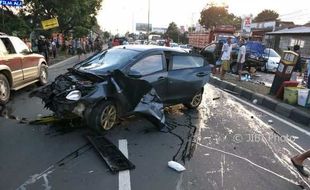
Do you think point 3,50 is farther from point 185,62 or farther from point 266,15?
point 266,15

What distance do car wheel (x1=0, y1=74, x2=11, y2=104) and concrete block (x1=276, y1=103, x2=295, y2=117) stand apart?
723cm

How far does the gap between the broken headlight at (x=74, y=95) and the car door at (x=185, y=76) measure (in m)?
2.29

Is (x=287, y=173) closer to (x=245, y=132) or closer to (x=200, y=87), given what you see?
(x=245, y=132)

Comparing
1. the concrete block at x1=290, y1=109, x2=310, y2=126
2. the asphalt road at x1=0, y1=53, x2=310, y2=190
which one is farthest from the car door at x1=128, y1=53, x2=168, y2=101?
the concrete block at x1=290, y1=109, x2=310, y2=126

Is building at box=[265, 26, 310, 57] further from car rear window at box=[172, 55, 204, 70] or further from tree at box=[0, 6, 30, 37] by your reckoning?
car rear window at box=[172, 55, 204, 70]

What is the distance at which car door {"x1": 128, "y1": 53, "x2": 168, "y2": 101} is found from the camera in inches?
292

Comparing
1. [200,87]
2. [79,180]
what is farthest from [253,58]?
[79,180]

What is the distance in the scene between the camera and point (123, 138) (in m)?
6.58

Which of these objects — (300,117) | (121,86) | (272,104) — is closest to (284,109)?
(272,104)

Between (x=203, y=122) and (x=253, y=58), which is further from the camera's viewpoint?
(x=253, y=58)

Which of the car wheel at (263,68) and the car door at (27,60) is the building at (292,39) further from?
the car door at (27,60)

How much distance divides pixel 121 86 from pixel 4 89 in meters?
3.94

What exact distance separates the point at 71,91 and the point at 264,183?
3505 millimetres

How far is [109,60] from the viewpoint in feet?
25.0
